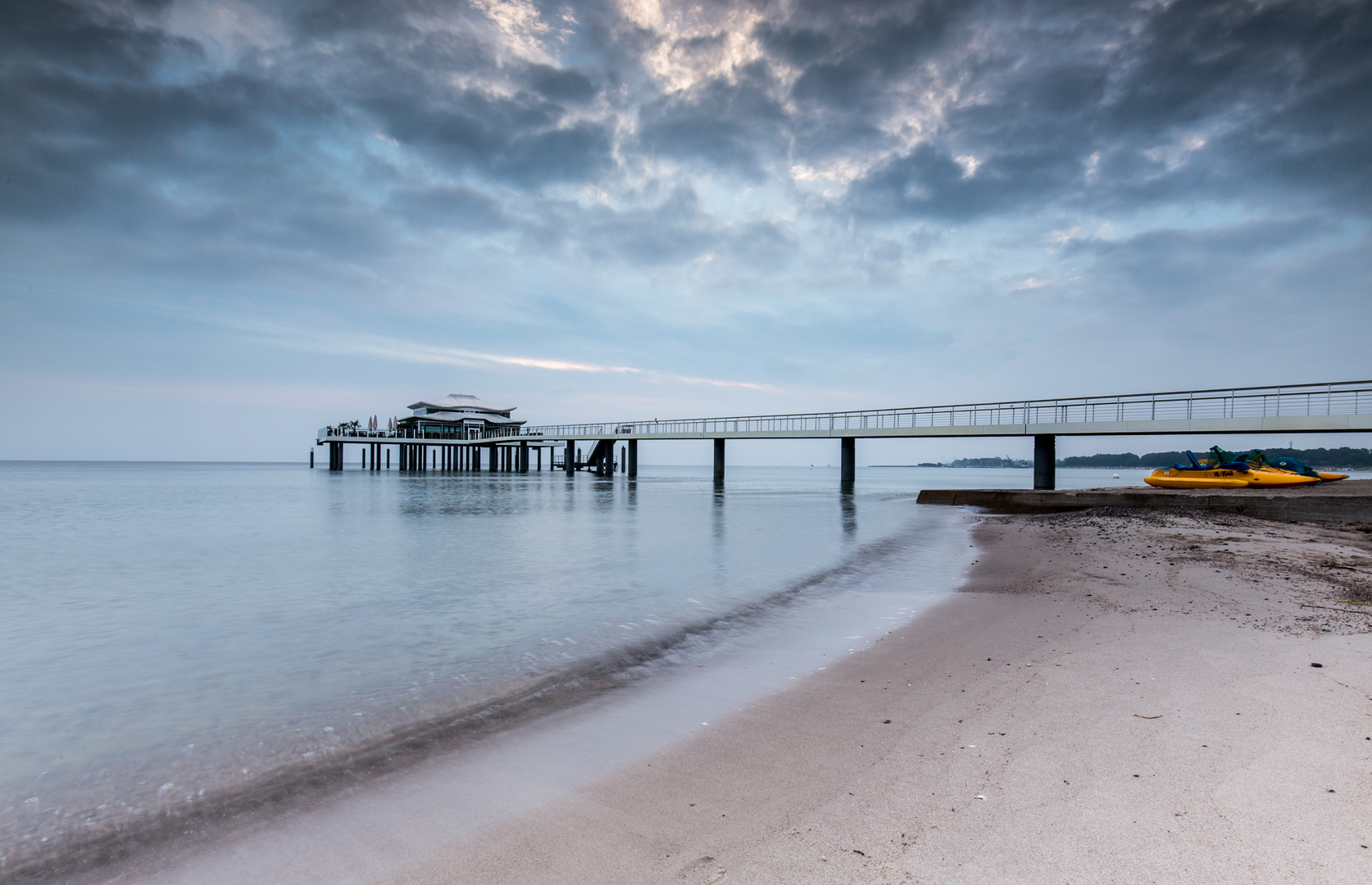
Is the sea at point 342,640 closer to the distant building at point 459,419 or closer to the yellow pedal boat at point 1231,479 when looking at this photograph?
the yellow pedal boat at point 1231,479

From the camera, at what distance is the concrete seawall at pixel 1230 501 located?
45.1 feet

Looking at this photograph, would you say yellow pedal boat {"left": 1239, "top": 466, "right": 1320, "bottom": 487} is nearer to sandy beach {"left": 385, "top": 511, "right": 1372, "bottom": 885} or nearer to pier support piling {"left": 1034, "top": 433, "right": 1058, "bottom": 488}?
pier support piling {"left": 1034, "top": 433, "right": 1058, "bottom": 488}

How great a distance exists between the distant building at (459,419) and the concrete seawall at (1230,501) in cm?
5855

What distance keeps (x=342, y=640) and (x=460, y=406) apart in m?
72.5

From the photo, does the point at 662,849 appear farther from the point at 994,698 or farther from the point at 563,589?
the point at 563,589

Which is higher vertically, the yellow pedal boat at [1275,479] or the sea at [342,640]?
the yellow pedal boat at [1275,479]

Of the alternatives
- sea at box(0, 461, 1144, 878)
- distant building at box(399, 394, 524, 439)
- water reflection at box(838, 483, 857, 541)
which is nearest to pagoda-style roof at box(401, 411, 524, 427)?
distant building at box(399, 394, 524, 439)

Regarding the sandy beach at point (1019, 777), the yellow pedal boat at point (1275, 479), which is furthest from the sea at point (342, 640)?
the yellow pedal boat at point (1275, 479)

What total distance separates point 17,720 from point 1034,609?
8705mm

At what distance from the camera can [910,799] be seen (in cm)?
267

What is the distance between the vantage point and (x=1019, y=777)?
9.18 feet

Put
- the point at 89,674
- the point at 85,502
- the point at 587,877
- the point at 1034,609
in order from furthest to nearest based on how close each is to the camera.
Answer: the point at 85,502 < the point at 1034,609 < the point at 89,674 < the point at 587,877

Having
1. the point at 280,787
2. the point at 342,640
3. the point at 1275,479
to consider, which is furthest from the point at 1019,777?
the point at 1275,479

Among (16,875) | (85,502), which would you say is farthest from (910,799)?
(85,502)
